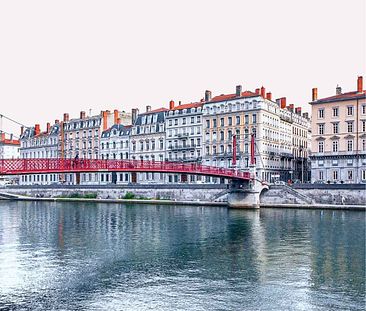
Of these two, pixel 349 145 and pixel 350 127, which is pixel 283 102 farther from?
pixel 349 145

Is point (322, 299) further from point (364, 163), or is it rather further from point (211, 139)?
point (211, 139)

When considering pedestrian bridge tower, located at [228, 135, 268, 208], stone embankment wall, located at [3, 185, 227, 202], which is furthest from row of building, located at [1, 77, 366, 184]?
stone embankment wall, located at [3, 185, 227, 202]

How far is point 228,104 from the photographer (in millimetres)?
83750

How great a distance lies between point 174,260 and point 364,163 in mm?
45326

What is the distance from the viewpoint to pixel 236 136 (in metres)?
82.1

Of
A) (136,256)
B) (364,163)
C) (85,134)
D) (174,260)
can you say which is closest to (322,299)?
(174,260)

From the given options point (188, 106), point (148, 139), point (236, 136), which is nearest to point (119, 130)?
point (148, 139)

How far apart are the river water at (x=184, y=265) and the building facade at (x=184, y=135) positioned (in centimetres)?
3961

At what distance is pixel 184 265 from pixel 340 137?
4724 cm

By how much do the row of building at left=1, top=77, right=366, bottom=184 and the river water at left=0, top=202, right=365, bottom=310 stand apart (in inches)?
878

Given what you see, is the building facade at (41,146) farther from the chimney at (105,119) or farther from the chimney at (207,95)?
the chimney at (207,95)

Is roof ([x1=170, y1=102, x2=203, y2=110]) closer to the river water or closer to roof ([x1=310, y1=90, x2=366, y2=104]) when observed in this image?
roof ([x1=310, y1=90, x2=366, y2=104])

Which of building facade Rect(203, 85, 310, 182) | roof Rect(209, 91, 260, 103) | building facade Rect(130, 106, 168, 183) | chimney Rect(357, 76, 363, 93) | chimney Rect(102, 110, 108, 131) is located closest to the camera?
chimney Rect(357, 76, 363, 93)

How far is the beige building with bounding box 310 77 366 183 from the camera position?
66750 millimetres
